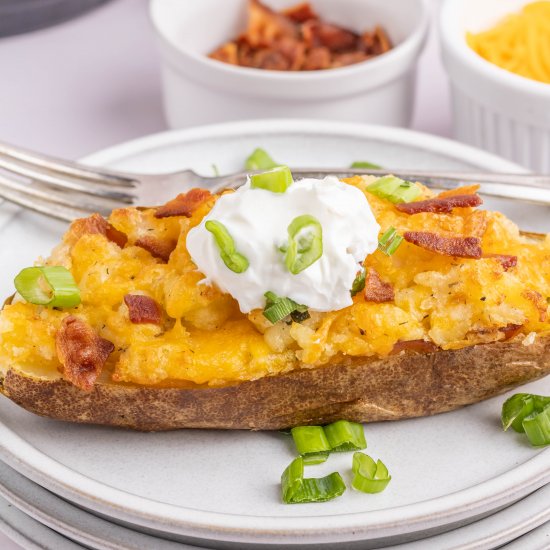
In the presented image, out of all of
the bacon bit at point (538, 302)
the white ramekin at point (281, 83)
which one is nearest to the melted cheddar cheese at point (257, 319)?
the bacon bit at point (538, 302)

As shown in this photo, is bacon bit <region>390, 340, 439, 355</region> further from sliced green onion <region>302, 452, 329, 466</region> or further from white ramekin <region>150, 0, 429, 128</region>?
white ramekin <region>150, 0, 429, 128</region>

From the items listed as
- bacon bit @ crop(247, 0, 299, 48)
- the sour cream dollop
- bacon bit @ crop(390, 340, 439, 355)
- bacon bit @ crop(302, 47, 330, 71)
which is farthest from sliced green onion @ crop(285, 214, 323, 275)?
bacon bit @ crop(247, 0, 299, 48)

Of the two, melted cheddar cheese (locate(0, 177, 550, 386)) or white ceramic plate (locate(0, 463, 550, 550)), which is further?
melted cheddar cheese (locate(0, 177, 550, 386))

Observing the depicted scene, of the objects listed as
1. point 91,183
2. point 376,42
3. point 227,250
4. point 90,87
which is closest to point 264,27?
point 376,42

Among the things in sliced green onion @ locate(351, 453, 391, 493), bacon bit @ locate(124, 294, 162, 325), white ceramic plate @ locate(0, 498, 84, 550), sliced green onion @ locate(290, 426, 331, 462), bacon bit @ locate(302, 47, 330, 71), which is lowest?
bacon bit @ locate(302, 47, 330, 71)

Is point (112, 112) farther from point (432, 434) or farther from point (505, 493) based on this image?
point (505, 493)

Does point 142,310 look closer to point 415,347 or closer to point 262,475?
point 262,475
